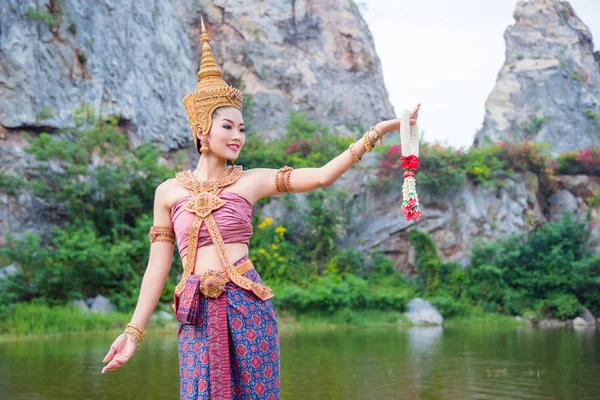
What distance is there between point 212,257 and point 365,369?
18.0 feet

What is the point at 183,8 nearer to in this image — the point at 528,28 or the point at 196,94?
the point at 528,28

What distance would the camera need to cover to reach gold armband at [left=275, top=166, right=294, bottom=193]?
106 inches

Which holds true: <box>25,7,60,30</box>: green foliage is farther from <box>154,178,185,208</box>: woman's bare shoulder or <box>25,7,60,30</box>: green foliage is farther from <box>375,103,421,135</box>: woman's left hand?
<box>375,103,421,135</box>: woman's left hand

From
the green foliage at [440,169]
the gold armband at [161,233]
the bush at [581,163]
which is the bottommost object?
the gold armband at [161,233]

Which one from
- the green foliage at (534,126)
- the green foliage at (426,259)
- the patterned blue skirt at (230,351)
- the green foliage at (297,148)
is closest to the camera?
the patterned blue skirt at (230,351)

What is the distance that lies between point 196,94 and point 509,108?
26.0 metres

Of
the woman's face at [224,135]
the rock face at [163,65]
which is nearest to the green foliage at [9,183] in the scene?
the rock face at [163,65]

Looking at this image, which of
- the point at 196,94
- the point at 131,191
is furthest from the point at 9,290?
the point at 196,94

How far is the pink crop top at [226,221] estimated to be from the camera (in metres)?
2.63

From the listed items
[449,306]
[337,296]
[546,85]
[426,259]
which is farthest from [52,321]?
[546,85]

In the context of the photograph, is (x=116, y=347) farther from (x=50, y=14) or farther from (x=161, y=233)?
(x=50, y=14)

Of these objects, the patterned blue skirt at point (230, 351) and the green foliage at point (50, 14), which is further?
the green foliage at point (50, 14)

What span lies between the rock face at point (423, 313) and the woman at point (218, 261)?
44.8 ft

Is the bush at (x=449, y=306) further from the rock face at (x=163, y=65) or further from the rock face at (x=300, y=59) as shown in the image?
the rock face at (x=300, y=59)
